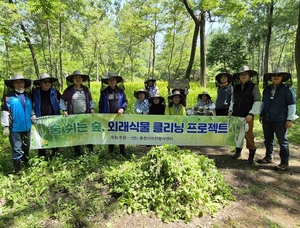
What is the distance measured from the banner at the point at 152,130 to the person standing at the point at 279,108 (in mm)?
540

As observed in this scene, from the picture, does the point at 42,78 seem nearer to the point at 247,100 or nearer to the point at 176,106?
the point at 176,106

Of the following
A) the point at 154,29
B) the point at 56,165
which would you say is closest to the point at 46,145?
the point at 56,165

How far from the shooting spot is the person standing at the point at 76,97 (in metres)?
4.52

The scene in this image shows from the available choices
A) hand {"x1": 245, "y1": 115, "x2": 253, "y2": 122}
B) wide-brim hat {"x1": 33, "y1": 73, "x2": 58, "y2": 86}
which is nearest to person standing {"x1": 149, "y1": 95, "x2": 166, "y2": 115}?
hand {"x1": 245, "y1": 115, "x2": 253, "y2": 122}

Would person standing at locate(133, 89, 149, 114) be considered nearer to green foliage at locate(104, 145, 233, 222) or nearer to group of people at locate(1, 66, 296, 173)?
group of people at locate(1, 66, 296, 173)

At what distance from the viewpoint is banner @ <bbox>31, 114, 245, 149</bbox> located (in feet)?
15.5

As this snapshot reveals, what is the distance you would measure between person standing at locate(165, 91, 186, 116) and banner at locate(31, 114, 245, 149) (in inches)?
17.4

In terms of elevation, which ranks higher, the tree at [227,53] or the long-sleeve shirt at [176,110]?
the tree at [227,53]

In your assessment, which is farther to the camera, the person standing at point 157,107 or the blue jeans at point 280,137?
the person standing at point 157,107

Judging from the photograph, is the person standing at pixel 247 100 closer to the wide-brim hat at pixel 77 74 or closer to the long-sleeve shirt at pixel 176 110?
the long-sleeve shirt at pixel 176 110

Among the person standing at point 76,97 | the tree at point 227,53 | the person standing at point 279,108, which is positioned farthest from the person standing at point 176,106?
the tree at point 227,53

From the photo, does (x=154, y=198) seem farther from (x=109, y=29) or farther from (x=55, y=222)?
(x=109, y=29)

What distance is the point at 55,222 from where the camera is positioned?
297 cm

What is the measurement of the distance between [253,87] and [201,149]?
217 cm
